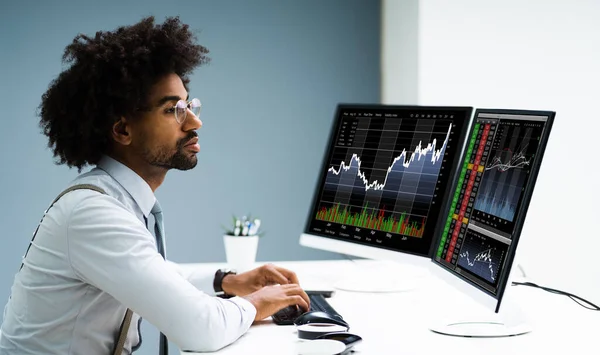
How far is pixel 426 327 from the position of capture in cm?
150

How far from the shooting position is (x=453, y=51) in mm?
2906

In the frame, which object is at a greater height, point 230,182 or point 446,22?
point 446,22

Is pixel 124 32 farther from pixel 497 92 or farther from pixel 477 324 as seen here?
pixel 497 92

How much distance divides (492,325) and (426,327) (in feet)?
0.45

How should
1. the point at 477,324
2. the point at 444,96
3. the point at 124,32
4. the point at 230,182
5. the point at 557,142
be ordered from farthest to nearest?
the point at 230,182
the point at 444,96
the point at 557,142
the point at 124,32
the point at 477,324

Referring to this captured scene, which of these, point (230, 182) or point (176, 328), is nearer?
point (176, 328)

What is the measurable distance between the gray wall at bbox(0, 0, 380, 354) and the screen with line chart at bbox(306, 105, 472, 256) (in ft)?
5.30

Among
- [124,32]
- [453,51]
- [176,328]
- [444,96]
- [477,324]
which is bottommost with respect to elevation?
[176,328]

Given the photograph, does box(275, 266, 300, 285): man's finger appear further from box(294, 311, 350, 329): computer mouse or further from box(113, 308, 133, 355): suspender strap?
box(113, 308, 133, 355): suspender strap

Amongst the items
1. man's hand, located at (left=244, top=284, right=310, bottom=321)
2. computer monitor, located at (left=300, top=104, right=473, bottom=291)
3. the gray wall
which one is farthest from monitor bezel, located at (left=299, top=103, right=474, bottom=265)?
the gray wall

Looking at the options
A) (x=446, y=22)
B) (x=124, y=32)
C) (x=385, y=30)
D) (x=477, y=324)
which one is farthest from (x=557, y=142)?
(x=124, y=32)

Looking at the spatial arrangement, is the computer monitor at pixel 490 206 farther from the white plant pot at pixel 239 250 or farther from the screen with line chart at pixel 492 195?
the white plant pot at pixel 239 250

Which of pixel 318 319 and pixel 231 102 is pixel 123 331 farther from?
pixel 231 102

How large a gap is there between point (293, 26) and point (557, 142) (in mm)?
1497
